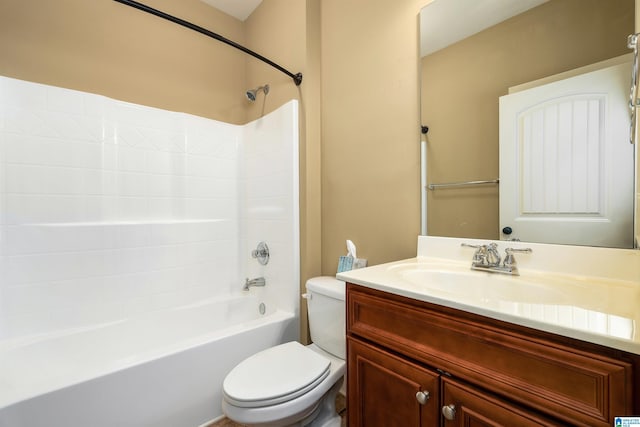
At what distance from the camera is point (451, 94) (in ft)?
4.34

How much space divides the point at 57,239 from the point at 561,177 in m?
2.44

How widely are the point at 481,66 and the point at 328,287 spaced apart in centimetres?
126

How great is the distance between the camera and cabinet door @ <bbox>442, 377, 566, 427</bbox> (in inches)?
24.7

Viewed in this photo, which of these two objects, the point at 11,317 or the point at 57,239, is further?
the point at 57,239

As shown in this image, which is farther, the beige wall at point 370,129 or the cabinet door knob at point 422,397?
the beige wall at point 370,129

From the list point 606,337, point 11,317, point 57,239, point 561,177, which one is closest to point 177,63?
point 57,239

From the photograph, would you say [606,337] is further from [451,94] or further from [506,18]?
[506,18]

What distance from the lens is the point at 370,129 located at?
5.19 feet

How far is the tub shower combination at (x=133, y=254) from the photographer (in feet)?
4.21

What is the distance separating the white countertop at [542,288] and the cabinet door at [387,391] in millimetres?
227

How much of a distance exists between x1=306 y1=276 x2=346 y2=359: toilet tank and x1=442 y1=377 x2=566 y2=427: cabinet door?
0.66 metres

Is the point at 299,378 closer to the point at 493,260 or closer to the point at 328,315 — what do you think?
the point at 328,315

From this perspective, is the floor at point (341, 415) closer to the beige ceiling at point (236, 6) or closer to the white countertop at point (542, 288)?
the white countertop at point (542, 288)

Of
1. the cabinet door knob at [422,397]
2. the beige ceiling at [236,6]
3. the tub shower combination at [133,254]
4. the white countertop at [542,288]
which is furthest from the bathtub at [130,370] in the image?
the beige ceiling at [236,6]
